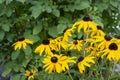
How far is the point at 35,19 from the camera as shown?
9.50 feet

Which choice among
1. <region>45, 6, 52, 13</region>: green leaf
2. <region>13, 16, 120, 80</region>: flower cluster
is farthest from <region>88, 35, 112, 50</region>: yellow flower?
<region>45, 6, 52, 13</region>: green leaf

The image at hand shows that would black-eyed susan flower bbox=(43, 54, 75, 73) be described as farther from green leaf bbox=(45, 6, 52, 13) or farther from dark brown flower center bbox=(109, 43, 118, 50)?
green leaf bbox=(45, 6, 52, 13)

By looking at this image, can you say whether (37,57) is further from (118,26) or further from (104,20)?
(118,26)

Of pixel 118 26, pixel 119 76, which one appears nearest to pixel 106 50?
pixel 119 76

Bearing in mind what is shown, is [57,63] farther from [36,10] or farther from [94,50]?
[36,10]

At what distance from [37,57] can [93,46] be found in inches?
30.2

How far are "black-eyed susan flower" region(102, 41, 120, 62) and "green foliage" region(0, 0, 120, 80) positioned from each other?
3.10 ft

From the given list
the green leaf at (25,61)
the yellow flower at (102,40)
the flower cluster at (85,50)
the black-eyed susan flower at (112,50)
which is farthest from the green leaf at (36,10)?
the black-eyed susan flower at (112,50)

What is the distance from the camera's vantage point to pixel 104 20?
10.3 ft

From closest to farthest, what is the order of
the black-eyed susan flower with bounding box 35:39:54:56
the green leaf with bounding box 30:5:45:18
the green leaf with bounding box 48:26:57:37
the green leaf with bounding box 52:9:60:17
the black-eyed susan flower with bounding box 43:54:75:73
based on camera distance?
the black-eyed susan flower with bounding box 43:54:75:73, the black-eyed susan flower with bounding box 35:39:54:56, the green leaf with bounding box 30:5:45:18, the green leaf with bounding box 52:9:60:17, the green leaf with bounding box 48:26:57:37

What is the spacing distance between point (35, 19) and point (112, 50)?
4.14 ft

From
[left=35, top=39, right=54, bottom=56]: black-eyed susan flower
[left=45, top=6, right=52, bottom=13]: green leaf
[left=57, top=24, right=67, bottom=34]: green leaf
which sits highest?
[left=45, top=6, right=52, bottom=13]: green leaf

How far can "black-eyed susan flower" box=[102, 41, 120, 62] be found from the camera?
1700 millimetres

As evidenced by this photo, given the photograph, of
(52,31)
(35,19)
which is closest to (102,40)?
(52,31)
